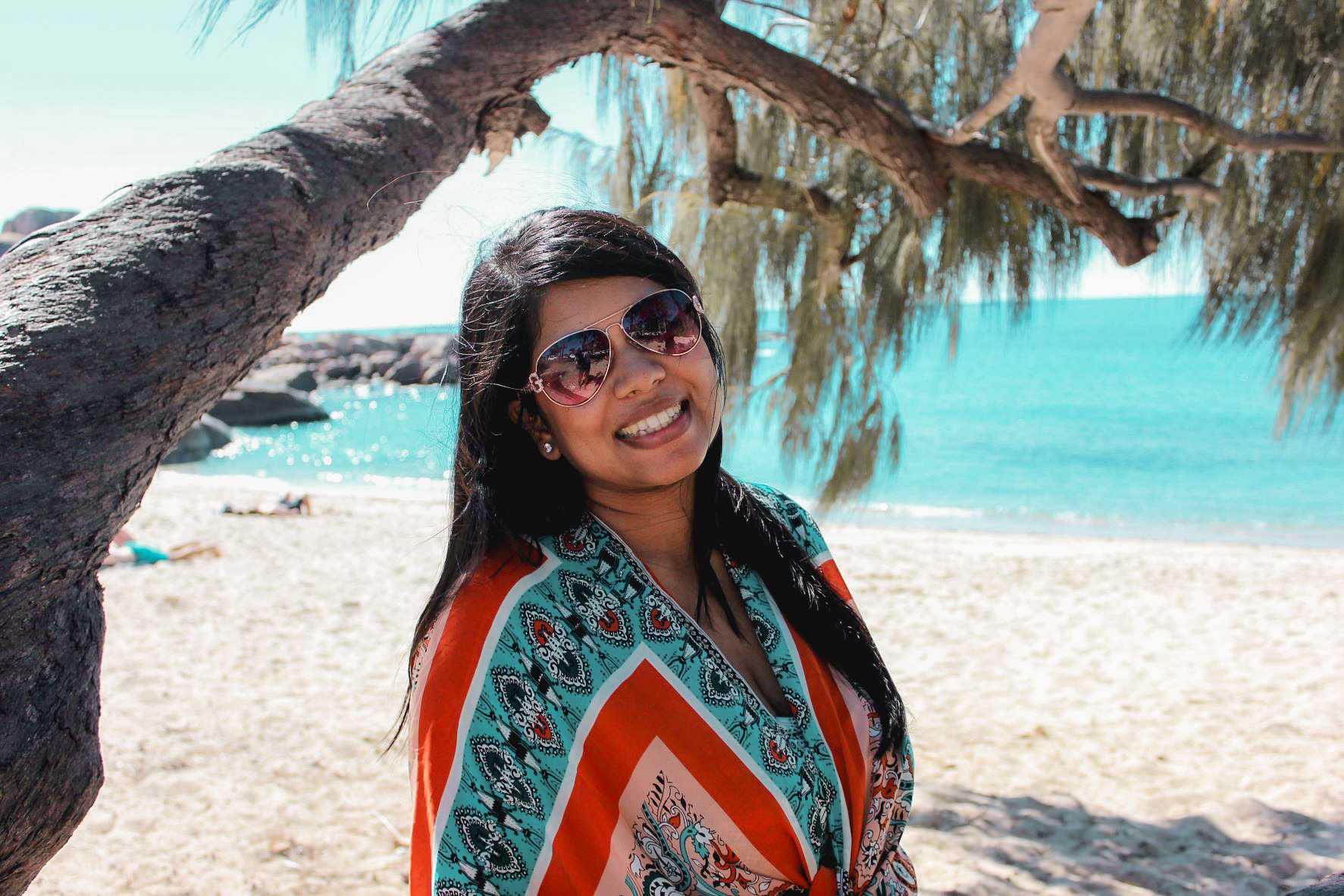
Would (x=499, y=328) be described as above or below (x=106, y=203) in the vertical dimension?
below

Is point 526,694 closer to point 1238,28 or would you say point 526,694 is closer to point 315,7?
point 315,7

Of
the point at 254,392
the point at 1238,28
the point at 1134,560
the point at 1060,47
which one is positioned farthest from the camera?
the point at 254,392

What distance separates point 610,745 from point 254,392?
3070cm

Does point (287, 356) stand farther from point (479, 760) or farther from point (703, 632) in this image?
point (479, 760)

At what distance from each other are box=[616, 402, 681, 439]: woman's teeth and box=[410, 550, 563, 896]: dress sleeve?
0.83ft

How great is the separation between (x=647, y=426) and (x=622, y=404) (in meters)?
0.04


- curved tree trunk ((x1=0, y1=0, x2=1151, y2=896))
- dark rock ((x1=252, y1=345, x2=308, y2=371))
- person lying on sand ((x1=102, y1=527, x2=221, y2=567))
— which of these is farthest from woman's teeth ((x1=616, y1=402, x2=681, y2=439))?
dark rock ((x1=252, y1=345, x2=308, y2=371))

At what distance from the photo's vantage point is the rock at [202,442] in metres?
22.0

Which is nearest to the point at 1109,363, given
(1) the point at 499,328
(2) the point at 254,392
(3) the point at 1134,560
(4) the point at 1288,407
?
(2) the point at 254,392

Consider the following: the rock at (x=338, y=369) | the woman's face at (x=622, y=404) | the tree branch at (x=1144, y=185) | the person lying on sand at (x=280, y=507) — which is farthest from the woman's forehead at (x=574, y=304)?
the rock at (x=338, y=369)

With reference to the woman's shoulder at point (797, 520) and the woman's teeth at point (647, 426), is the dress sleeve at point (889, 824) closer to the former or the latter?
the woman's shoulder at point (797, 520)

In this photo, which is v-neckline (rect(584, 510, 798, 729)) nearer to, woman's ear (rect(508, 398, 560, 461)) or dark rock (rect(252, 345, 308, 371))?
woman's ear (rect(508, 398, 560, 461))

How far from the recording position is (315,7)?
6.81ft

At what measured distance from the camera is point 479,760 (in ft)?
3.23
